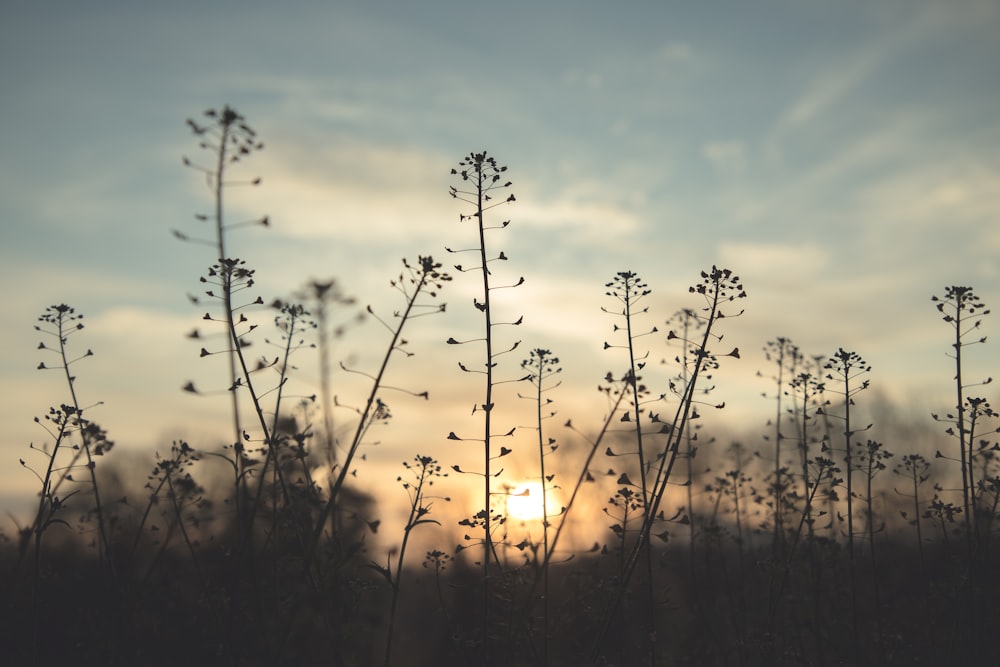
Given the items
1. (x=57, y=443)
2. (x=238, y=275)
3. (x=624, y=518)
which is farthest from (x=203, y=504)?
(x=624, y=518)

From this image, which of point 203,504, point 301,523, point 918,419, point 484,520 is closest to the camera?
point 301,523

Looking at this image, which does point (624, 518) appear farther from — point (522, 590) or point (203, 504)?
point (203, 504)

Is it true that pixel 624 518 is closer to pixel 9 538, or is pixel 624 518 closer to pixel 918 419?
pixel 9 538

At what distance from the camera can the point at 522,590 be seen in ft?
36.3

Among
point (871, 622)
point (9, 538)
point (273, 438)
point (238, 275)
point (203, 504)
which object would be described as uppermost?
point (238, 275)

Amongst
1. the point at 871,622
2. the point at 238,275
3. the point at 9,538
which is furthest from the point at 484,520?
the point at 871,622

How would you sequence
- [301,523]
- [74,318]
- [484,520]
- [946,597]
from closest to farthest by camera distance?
[301,523] < [484,520] < [74,318] < [946,597]

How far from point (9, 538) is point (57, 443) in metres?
5.37

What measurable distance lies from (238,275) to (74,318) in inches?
154

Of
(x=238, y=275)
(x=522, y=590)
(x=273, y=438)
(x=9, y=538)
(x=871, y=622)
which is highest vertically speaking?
(x=238, y=275)

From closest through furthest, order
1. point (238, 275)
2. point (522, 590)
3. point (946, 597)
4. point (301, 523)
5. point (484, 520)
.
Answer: point (238, 275) < point (301, 523) < point (484, 520) < point (946, 597) < point (522, 590)

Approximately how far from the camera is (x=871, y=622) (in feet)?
46.1

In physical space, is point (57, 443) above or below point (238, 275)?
below

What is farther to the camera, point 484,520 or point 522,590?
point 522,590
